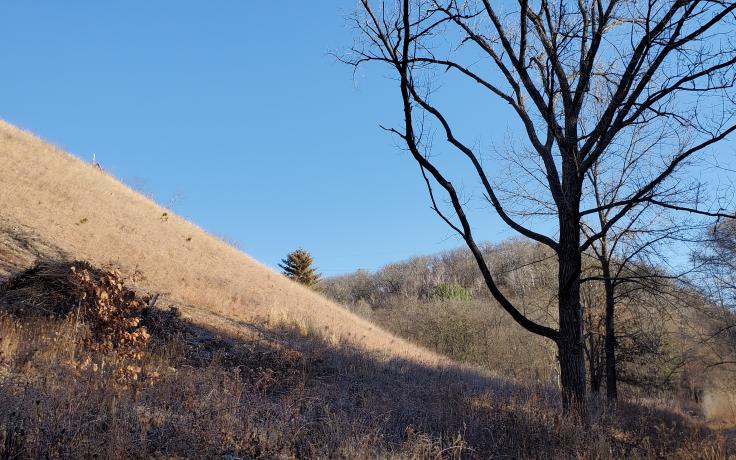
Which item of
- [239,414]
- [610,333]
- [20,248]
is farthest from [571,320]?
[20,248]

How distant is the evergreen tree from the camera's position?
4903 cm

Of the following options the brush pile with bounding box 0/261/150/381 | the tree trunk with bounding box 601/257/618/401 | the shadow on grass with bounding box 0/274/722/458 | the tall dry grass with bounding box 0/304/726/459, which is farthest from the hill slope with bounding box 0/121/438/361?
the tree trunk with bounding box 601/257/618/401

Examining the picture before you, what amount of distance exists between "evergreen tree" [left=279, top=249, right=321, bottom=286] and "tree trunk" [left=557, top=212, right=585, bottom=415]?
42339 mm

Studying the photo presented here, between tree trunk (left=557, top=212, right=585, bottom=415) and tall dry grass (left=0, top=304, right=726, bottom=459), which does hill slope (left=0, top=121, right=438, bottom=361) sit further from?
tree trunk (left=557, top=212, right=585, bottom=415)

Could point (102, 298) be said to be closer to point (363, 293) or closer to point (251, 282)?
point (251, 282)

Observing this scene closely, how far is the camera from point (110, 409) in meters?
4.40

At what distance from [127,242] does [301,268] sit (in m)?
32.2

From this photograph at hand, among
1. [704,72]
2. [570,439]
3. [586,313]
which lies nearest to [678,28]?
[704,72]

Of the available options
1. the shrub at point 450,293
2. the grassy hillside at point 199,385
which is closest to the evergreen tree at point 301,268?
the shrub at point 450,293

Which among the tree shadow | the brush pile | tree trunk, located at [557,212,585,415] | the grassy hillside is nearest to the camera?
the grassy hillside

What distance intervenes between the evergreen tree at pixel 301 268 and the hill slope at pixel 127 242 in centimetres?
2211

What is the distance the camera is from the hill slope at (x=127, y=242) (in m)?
14.2

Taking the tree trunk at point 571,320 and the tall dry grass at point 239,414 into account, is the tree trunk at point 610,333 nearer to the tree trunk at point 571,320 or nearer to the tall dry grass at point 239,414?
the tall dry grass at point 239,414

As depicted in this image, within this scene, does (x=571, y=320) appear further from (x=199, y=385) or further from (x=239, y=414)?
(x=199, y=385)
